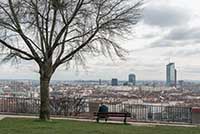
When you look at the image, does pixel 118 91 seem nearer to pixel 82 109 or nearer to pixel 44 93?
pixel 82 109

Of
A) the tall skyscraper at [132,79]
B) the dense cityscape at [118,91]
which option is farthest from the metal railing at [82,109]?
the tall skyscraper at [132,79]

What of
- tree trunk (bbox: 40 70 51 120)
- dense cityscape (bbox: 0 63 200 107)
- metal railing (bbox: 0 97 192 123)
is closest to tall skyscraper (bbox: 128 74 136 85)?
dense cityscape (bbox: 0 63 200 107)

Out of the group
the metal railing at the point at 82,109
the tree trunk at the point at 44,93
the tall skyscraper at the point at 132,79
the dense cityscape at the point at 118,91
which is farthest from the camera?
the tall skyscraper at the point at 132,79

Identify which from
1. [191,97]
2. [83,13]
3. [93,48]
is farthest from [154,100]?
[83,13]

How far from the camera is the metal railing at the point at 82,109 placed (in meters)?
24.4

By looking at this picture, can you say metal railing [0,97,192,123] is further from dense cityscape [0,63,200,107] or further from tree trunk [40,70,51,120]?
tree trunk [40,70,51,120]

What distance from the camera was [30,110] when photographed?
26562 mm

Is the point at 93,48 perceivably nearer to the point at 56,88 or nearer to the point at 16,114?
the point at 16,114

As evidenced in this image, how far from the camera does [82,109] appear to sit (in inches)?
1039

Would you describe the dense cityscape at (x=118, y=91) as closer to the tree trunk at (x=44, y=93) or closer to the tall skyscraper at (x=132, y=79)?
the tall skyscraper at (x=132, y=79)

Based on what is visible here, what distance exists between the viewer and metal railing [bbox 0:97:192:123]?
2436 cm

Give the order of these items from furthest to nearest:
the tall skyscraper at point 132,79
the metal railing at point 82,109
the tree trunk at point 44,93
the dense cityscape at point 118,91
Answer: the tall skyscraper at point 132,79 → the dense cityscape at point 118,91 → the metal railing at point 82,109 → the tree trunk at point 44,93

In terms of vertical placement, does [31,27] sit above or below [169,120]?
above

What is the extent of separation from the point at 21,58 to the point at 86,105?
6019 millimetres
